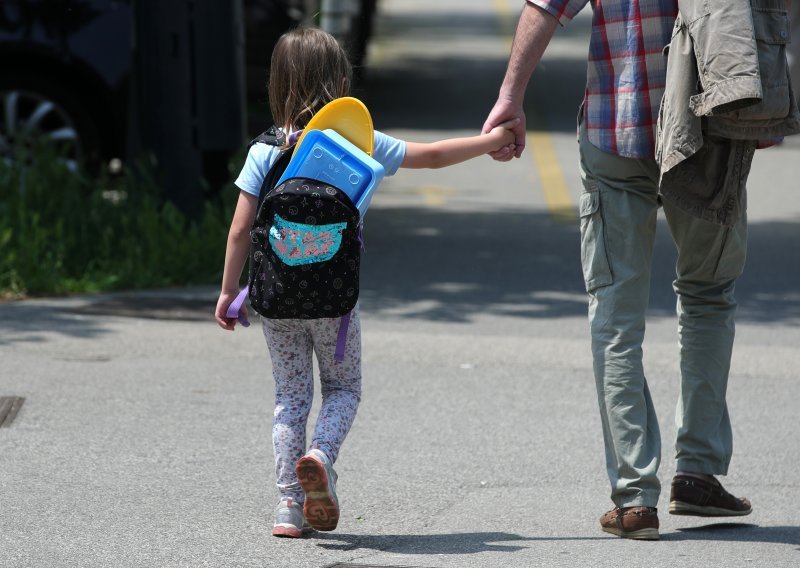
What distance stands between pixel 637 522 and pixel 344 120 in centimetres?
143

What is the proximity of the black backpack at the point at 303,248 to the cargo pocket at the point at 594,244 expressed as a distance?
2.30ft

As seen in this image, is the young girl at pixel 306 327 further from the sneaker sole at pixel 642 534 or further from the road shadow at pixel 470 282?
the road shadow at pixel 470 282

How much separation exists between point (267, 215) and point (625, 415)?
1187mm

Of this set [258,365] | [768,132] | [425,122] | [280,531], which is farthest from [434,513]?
[425,122]

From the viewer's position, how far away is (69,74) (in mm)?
10797

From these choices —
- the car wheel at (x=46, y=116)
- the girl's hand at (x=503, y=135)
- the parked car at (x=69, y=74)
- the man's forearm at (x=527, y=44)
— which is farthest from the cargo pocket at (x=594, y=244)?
the car wheel at (x=46, y=116)

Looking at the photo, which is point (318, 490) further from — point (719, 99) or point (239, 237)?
point (719, 99)

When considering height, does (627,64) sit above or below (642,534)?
above

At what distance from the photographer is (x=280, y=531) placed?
4.24m

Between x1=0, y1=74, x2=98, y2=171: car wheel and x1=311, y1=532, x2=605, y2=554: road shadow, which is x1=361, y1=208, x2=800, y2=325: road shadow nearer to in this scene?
x1=0, y1=74, x2=98, y2=171: car wheel

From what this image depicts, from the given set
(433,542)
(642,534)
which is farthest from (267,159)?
(642,534)

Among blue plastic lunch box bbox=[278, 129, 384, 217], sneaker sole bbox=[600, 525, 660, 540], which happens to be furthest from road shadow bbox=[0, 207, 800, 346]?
sneaker sole bbox=[600, 525, 660, 540]

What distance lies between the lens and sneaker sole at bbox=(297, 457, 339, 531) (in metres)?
3.98

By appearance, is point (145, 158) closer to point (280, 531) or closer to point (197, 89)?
point (197, 89)
